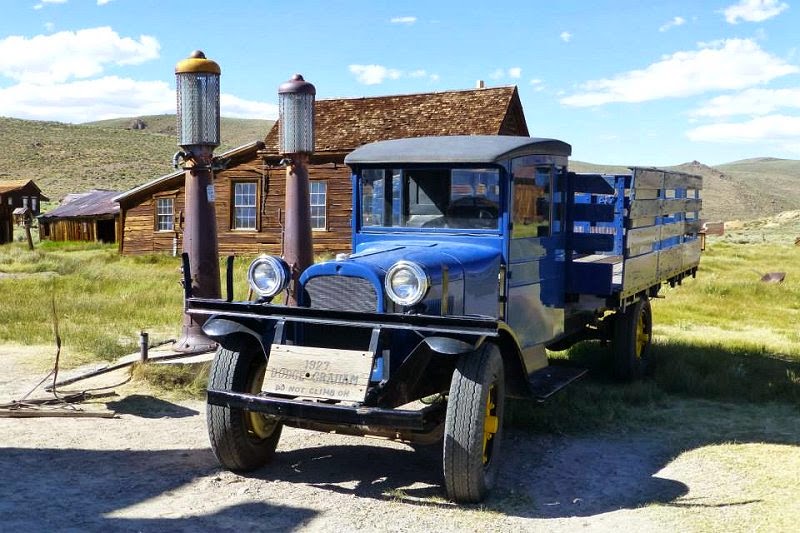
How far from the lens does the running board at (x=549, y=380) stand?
5.97 meters

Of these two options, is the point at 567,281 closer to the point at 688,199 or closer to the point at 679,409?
the point at 679,409

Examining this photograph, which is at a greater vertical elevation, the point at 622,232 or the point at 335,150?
the point at 335,150

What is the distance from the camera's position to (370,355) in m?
4.93

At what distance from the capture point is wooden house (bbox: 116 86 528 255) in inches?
827

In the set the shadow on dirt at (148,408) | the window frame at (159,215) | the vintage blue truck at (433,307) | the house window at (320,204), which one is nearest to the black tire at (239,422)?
the vintage blue truck at (433,307)

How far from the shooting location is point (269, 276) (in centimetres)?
554

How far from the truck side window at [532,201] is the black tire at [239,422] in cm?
211

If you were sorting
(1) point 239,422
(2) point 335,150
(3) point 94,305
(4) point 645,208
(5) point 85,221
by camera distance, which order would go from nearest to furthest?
(1) point 239,422 < (4) point 645,208 < (3) point 94,305 < (2) point 335,150 < (5) point 85,221

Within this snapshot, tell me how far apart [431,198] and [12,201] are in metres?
38.5

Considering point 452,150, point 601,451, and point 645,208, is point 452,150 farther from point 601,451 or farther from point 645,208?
point 645,208

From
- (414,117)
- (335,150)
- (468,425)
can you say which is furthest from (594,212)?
(414,117)

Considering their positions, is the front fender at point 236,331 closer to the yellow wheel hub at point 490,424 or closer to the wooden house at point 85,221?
the yellow wheel hub at point 490,424

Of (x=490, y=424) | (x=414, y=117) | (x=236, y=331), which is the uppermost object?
(x=414, y=117)

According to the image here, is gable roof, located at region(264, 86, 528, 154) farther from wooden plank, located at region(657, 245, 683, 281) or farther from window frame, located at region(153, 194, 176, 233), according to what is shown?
wooden plank, located at region(657, 245, 683, 281)
